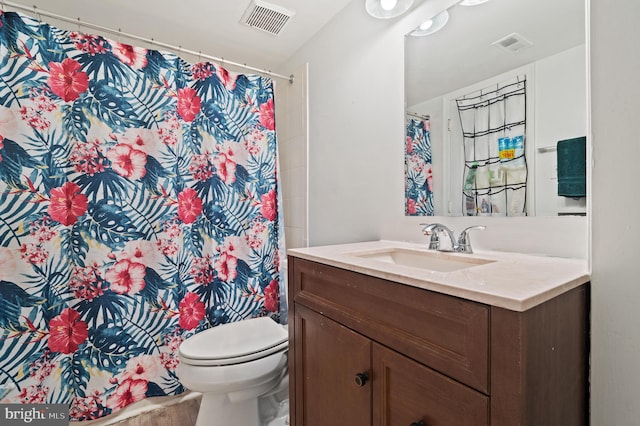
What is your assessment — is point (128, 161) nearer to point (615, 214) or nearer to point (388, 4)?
point (388, 4)

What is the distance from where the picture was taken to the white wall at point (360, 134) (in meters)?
1.28

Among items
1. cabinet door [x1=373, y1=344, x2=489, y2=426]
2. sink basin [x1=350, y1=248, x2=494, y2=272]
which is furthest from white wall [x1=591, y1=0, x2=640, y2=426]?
cabinet door [x1=373, y1=344, x2=489, y2=426]

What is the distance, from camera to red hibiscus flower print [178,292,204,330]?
1586mm

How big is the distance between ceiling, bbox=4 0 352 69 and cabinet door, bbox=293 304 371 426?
5.00 feet

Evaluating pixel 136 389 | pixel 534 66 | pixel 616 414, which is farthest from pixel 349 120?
pixel 136 389

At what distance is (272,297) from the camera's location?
1.86m

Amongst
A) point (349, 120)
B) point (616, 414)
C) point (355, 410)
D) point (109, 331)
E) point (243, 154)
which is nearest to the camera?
point (616, 414)

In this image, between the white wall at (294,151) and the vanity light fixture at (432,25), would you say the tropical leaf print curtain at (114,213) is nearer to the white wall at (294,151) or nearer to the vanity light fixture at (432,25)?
the white wall at (294,151)

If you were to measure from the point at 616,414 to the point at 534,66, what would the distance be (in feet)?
2.96

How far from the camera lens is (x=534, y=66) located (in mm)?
883

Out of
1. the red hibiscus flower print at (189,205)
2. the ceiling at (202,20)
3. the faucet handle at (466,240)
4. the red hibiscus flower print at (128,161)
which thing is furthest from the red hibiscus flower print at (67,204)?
the faucet handle at (466,240)

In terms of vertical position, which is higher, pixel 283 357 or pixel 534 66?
pixel 534 66

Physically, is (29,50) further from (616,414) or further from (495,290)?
(616,414)

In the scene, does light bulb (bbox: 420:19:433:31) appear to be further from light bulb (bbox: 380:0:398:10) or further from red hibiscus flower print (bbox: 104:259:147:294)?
red hibiscus flower print (bbox: 104:259:147:294)
